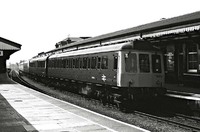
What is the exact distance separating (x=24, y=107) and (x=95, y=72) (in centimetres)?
446

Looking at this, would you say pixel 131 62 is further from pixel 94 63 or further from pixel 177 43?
pixel 177 43

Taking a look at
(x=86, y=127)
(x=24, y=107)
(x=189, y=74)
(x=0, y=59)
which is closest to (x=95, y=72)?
(x=24, y=107)

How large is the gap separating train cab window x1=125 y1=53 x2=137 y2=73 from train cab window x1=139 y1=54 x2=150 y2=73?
0.32 m

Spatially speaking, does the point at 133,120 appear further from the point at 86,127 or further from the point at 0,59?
the point at 0,59

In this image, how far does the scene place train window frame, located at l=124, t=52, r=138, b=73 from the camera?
1266 cm

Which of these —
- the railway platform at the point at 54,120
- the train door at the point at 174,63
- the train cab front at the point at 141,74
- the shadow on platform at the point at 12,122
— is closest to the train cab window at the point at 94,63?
→ the train cab front at the point at 141,74

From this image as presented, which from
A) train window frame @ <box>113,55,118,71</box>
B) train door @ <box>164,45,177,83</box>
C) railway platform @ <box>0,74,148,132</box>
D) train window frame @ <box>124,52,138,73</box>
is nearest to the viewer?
railway platform @ <box>0,74,148,132</box>

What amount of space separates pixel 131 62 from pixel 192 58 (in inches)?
208

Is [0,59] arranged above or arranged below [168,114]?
above

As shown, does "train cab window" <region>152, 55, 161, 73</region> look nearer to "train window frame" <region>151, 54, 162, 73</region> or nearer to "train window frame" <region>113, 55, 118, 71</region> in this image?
"train window frame" <region>151, 54, 162, 73</region>

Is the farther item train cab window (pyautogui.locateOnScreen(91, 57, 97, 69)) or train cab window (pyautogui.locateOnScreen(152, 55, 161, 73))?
train cab window (pyautogui.locateOnScreen(91, 57, 97, 69))

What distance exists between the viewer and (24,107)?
41.7ft

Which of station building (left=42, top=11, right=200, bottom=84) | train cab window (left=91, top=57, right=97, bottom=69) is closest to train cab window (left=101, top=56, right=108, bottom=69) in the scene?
train cab window (left=91, top=57, right=97, bottom=69)

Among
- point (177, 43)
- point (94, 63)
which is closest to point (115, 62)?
point (94, 63)
